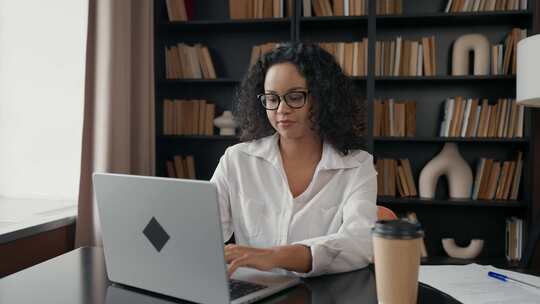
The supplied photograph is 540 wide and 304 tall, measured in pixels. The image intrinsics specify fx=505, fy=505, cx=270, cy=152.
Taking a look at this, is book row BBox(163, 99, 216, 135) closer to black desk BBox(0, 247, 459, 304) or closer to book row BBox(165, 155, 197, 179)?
book row BBox(165, 155, 197, 179)

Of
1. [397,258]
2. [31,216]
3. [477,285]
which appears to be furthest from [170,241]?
[31,216]

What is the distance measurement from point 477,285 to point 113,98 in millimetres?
2020

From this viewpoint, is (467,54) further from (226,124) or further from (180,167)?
(180,167)

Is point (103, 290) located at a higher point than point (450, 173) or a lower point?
lower

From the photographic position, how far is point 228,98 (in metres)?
3.46

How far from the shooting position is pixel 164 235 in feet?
2.87

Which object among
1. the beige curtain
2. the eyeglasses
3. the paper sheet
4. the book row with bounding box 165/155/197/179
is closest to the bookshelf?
the book row with bounding box 165/155/197/179

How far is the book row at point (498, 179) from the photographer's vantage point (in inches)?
117

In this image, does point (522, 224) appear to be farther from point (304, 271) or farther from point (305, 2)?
point (304, 271)

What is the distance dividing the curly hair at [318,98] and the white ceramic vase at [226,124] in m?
1.51

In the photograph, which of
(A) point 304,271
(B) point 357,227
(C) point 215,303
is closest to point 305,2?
(B) point 357,227

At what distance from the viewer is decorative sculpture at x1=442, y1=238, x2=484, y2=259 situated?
301 cm

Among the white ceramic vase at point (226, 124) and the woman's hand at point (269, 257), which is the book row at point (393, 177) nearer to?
the white ceramic vase at point (226, 124)

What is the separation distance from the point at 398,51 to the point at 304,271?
223 cm
